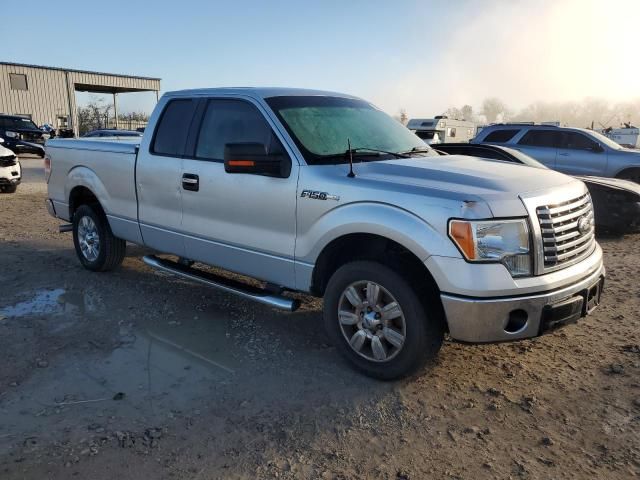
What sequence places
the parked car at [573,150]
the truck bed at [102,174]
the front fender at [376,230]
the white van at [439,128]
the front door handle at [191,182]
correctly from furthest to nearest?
the white van at [439,128] < the parked car at [573,150] < the truck bed at [102,174] < the front door handle at [191,182] < the front fender at [376,230]

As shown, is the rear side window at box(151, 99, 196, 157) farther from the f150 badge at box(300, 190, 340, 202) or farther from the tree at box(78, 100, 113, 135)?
the tree at box(78, 100, 113, 135)

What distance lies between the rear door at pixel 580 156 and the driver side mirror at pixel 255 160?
9.50 metres

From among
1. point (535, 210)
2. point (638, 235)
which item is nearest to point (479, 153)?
point (638, 235)

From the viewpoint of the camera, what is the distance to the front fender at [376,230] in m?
3.12

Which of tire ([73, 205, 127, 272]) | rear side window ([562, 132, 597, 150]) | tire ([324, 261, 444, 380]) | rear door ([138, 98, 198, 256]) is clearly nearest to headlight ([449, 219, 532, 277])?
tire ([324, 261, 444, 380])

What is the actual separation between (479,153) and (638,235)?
291 centimetres

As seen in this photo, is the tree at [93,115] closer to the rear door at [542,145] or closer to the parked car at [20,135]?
the parked car at [20,135]

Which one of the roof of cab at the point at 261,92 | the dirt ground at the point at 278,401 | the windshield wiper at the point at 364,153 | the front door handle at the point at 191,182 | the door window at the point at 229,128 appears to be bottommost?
the dirt ground at the point at 278,401

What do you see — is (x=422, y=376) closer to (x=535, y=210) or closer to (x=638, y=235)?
(x=535, y=210)

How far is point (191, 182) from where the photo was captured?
4.48m

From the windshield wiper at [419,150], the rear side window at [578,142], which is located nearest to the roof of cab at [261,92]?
the windshield wiper at [419,150]

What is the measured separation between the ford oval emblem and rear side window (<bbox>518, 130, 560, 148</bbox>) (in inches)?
357

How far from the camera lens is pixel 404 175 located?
351 cm

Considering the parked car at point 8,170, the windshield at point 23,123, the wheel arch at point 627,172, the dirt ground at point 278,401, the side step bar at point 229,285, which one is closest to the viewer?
the dirt ground at point 278,401
